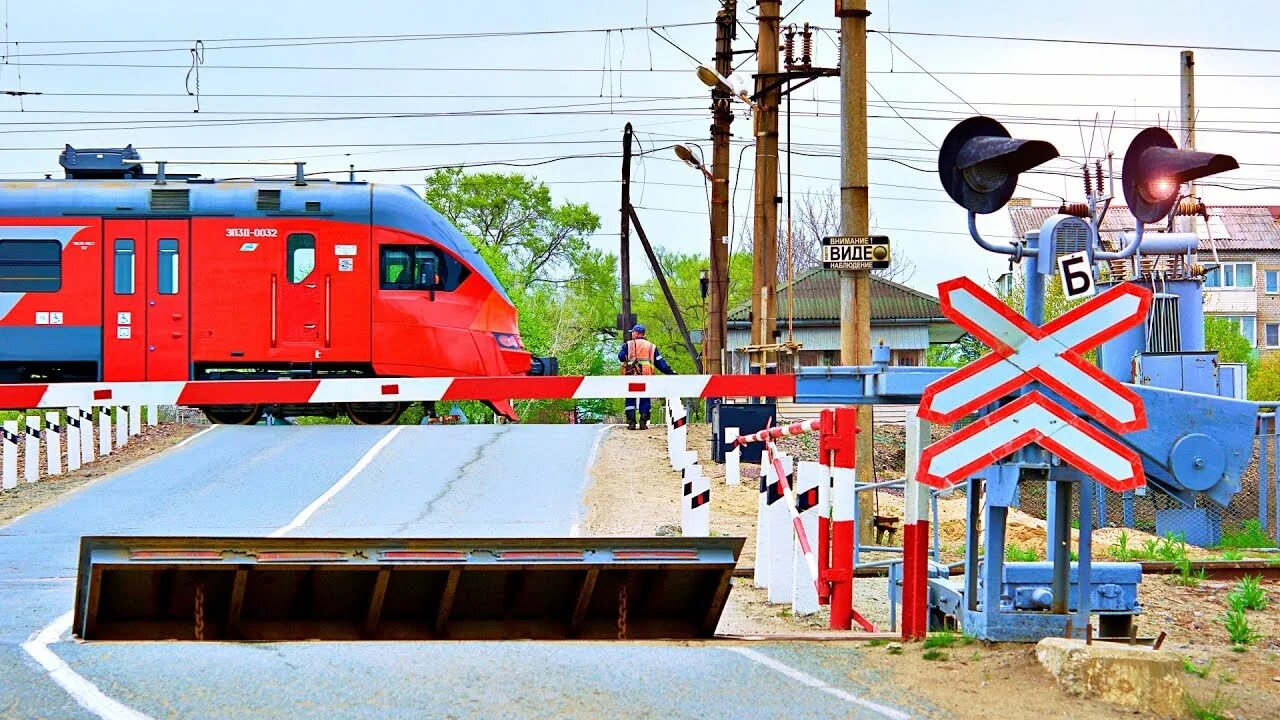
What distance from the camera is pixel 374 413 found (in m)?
25.8

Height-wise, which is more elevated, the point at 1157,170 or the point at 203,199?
the point at 203,199

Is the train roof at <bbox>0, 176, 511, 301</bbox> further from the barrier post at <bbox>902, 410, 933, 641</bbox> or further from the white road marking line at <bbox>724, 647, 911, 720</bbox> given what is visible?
the white road marking line at <bbox>724, 647, 911, 720</bbox>

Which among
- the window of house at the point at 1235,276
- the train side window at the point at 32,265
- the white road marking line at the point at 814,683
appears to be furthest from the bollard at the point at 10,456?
the window of house at the point at 1235,276

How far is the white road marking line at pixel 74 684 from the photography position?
5.99 m

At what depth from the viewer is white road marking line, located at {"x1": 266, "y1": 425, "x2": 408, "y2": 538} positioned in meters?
15.2

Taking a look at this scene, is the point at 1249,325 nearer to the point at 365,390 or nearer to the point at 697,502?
the point at 697,502

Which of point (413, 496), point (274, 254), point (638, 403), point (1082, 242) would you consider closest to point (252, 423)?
point (274, 254)

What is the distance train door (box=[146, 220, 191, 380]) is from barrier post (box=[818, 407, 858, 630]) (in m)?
17.3

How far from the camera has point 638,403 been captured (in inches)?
1075

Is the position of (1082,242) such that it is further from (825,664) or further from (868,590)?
(868,590)

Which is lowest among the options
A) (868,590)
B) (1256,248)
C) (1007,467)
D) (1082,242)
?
(868,590)

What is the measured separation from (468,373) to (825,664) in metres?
19.4

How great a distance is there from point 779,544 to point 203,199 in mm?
16182

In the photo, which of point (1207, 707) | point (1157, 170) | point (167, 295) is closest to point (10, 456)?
point (167, 295)
